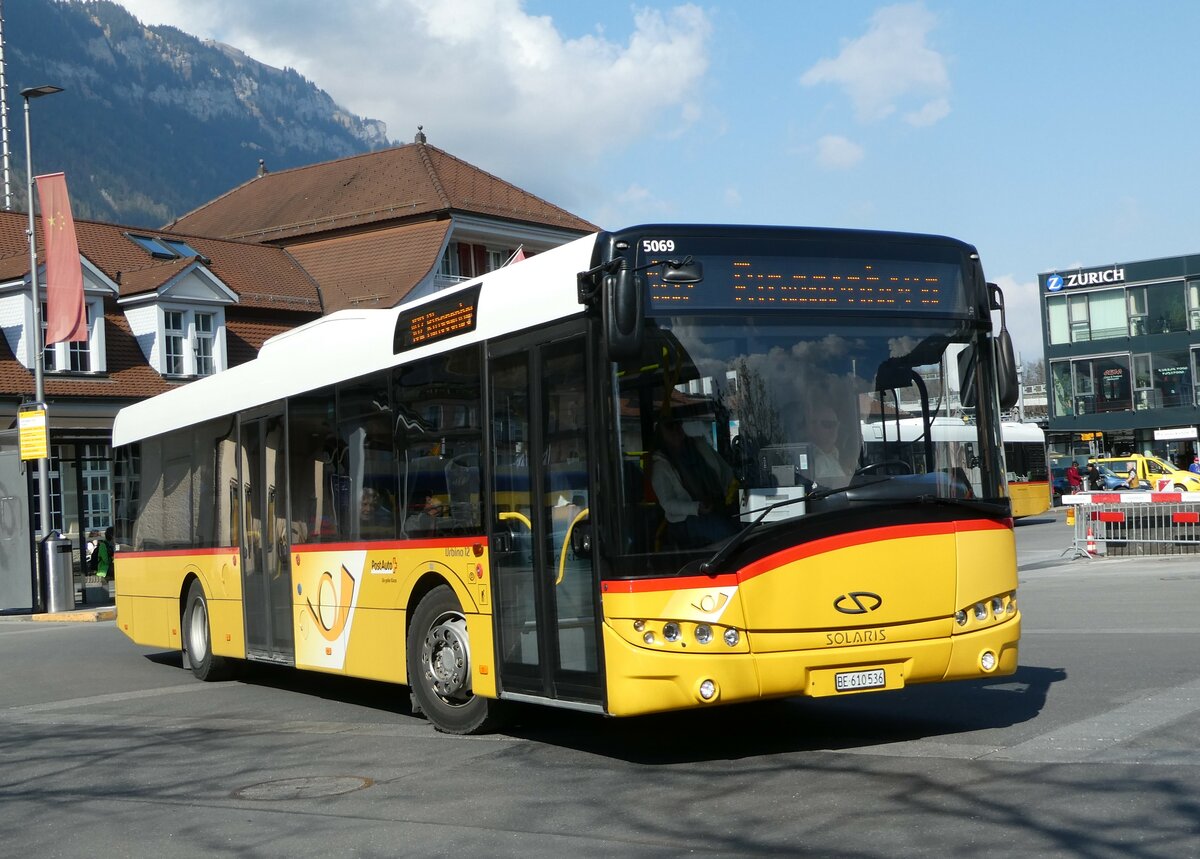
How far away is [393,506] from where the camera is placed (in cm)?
1130

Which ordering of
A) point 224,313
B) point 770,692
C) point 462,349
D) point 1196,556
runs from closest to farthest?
1. point 770,692
2. point 462,349
3. point 1196,556
4. point 224,313

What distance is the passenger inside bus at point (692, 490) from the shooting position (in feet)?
27.7

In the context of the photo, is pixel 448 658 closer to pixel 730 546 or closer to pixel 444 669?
pixel 444 669

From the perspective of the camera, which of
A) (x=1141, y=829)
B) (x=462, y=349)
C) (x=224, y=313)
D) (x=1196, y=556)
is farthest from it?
(x=224, y=313)

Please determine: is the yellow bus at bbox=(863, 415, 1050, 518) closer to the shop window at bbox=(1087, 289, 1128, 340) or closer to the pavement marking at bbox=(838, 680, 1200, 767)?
the pavement marking at bbox=(838, 680, 1200, 767)

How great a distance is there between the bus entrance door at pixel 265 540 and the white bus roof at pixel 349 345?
30 centimetres

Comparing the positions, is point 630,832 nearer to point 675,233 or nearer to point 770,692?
point 770,692

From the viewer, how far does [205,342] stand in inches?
1793

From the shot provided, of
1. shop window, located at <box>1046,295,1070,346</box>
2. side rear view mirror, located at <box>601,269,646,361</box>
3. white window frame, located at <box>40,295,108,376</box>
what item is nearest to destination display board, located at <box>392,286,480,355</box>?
side rear view mirror, located at <box>601,269,646,361</box>

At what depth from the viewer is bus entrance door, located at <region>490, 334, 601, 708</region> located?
350 inches

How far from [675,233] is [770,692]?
2573 millimetres

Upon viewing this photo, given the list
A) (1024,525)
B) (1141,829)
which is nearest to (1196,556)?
(1024,525)

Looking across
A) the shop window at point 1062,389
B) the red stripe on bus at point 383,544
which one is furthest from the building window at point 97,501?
the shop window at point 1062,389

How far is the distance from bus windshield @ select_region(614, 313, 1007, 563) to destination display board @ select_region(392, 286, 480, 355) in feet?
6.51
